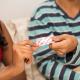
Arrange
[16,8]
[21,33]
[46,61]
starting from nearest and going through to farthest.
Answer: [46,61] < [21,33] < [16,8]

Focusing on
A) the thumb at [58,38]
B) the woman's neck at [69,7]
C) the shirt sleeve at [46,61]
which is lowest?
the shirt sleeve at [46,61]

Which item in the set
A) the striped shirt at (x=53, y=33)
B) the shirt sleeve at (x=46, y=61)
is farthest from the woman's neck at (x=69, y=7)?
the shirt sleeve at (x=46, y=61)

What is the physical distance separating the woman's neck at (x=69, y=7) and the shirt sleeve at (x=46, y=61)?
15 centimetres

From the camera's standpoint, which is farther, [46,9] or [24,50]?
[46,9]

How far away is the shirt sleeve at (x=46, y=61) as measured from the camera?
1.42 m

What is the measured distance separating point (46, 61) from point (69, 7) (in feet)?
1.10

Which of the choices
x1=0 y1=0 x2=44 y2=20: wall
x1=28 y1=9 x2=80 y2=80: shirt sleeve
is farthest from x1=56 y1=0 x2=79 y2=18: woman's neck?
x1=0 y1=0 x2=44 y2=20: wall

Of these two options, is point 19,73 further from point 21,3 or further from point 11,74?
point 21,3

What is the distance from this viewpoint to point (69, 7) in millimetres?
1567

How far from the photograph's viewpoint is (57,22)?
152 centimetres

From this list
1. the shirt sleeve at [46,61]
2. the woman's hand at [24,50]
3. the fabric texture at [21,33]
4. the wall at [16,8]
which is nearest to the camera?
the woman's hand at [24,50]

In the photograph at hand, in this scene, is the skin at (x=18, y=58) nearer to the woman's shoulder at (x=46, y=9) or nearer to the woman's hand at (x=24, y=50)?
the woman's hand at (x=24, y=50)

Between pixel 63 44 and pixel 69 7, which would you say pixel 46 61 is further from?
pixel 69 7

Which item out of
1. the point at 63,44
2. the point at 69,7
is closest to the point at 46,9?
the point at 69,7
